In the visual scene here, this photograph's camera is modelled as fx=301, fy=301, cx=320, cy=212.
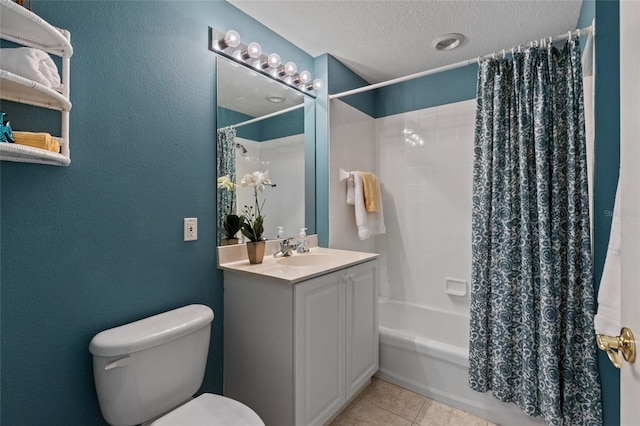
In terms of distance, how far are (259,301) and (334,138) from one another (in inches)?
57.1

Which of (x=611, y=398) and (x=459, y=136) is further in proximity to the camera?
(x=459, y=136)

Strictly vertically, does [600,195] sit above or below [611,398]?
above

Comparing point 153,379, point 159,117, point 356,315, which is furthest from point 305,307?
point 159,117

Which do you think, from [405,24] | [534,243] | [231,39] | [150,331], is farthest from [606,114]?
[150,331]

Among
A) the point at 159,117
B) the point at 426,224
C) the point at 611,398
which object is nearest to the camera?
the point at 611,398

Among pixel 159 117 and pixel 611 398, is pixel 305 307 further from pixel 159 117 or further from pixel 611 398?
pixel 611 398

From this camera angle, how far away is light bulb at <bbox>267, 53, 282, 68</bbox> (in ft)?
6.31

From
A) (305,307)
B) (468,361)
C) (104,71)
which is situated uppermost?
(104,71)

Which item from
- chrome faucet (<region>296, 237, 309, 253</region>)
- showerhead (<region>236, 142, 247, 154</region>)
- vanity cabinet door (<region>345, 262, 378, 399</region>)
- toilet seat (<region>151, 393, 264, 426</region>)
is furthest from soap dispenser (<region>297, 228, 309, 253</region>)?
toilet seat (<region>151, 393, 264, 426</region>)

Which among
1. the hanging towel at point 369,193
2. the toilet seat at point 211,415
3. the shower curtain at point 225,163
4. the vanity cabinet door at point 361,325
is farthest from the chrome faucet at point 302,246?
the toilet seat at point 211,415

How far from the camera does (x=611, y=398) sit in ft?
4.04

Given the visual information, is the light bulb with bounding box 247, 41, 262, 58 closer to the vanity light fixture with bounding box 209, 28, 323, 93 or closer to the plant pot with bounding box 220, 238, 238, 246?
the vanity light fixture with bounding box 209, 28, 323, 93

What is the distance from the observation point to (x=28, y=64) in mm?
915

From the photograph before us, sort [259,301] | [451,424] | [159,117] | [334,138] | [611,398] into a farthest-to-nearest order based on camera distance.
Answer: [334,138], [451,424], [259,301], [159,117], [611,398]
